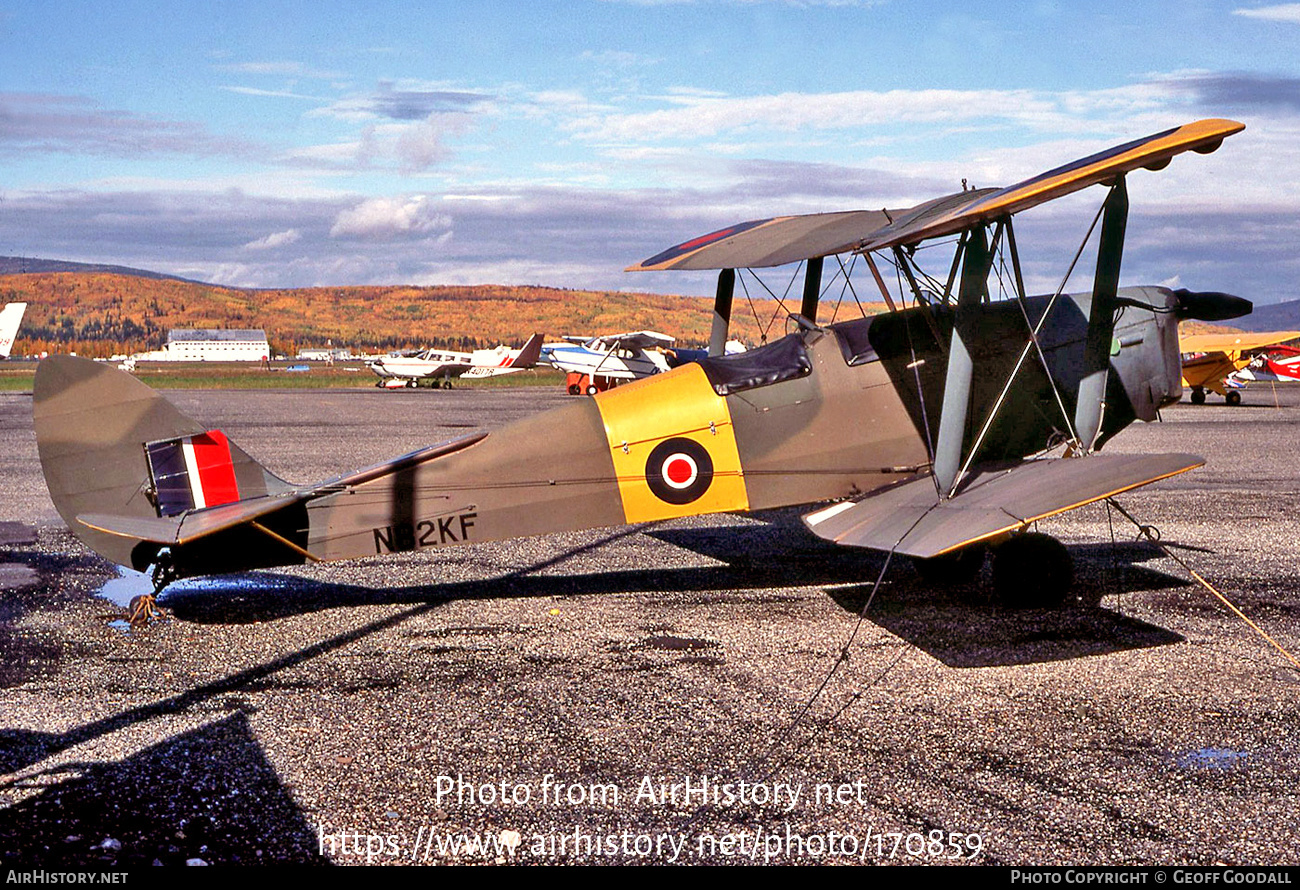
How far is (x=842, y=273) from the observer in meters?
9.19

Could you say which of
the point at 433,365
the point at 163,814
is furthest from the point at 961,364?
the point at 433,365

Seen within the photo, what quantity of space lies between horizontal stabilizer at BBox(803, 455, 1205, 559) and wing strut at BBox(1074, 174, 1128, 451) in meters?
0.60

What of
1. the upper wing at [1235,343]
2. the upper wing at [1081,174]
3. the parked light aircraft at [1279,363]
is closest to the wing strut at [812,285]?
the upper wing at [1081,174]

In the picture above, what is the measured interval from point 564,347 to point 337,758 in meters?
45.9

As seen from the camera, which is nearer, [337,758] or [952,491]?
[337,758]

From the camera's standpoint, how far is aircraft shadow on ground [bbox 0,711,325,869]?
167 inches

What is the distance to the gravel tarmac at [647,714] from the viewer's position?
14.7ft

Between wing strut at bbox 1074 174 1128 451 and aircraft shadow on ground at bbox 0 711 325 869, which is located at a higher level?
wing strut at bbox 1074 174 1128 451

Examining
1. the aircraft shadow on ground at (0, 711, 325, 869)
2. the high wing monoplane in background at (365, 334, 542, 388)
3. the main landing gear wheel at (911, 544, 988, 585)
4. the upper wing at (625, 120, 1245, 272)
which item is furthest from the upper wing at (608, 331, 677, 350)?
the aircraft shadow on ground at (0, 711, 325, 869)

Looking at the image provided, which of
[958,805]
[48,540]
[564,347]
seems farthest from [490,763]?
[564,347]

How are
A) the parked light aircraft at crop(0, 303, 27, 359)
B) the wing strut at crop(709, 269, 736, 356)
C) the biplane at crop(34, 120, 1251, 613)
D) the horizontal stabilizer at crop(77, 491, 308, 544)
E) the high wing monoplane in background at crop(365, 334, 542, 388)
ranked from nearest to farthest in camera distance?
the horizontal stabilizer at crop(77, 491, 308, 544), the biplane at crop(34, 120, 1251, 613), the wing strut at crop(709, 269, 736, 356), the parked light aircraft at crop(0, 303, 27, 359), the high wing monoplane in background at crop(365, 334, 542, 388)

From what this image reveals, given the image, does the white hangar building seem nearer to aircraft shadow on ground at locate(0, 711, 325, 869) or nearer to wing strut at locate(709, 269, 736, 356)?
wing strut at locate(709, 269, 736, 356)

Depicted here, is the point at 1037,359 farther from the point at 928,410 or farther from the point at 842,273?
the point at 842,273

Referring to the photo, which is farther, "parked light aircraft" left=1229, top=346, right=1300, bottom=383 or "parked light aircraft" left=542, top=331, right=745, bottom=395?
"parked light aircraft" left=542, top=331, right=745, bottom=395
